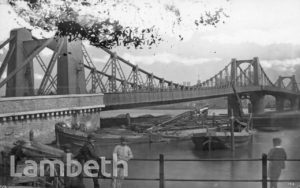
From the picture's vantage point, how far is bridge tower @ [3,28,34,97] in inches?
263

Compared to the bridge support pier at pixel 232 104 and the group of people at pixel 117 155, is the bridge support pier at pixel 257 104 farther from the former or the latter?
the group of people at pixel 117 155

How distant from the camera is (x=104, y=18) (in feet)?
19.8

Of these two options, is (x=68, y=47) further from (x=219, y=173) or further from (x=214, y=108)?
(x=219, y=173)

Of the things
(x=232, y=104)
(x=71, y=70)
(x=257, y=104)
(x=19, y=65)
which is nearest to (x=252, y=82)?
(x=232, y=104)

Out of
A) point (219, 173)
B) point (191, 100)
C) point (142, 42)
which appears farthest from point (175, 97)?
point (219, 173)

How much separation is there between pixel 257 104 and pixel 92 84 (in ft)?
9.74

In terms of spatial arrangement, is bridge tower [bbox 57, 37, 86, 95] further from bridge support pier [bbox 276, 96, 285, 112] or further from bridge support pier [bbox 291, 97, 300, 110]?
bridge support pier [bbox 291, 97, 300, 110]

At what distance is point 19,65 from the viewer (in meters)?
7.14

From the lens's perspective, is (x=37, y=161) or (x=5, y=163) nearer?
(x=37, y=161)

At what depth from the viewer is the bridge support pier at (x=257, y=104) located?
22.9 feet

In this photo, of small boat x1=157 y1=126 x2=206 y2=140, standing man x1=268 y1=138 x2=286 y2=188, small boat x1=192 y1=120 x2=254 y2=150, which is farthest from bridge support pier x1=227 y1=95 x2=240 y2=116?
small boat x1=192 y1=120 x2=254 y2=150

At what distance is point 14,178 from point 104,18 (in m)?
2.72

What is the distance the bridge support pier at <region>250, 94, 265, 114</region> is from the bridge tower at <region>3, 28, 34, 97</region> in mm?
4021

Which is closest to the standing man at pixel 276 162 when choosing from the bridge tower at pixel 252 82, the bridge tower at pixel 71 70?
the bridge tower at pixel 252 82
